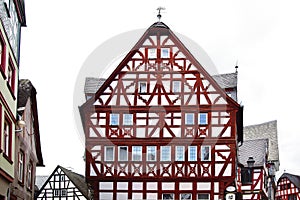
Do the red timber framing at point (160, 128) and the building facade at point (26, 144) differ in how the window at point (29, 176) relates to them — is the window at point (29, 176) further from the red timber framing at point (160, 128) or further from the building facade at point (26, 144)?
the red timber framing at point (160, 128)

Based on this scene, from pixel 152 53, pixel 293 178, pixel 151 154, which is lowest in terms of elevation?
pixel 151 154

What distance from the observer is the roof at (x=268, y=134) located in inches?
2131

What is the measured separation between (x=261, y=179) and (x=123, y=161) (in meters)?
13.9

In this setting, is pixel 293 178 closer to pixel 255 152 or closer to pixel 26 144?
pixel 255 152

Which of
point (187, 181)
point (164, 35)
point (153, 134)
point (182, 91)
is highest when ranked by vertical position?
point (164, 35)

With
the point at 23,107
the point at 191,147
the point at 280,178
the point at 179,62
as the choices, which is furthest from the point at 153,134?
the point at 280,178

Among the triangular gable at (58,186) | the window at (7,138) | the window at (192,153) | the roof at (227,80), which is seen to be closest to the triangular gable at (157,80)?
the window at (192,153)

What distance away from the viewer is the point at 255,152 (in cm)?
4341

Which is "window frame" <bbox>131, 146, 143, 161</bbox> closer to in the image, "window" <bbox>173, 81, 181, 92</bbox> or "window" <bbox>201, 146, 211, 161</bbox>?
"window" <bbox>201, 146, 211, 161</bbox>

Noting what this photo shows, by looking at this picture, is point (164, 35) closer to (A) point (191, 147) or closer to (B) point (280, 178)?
(A) point (191, 147)

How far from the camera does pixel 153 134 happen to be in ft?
102

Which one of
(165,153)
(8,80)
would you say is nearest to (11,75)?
(8,80)

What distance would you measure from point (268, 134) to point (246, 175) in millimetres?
13865

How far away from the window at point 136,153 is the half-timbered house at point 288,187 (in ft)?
117
